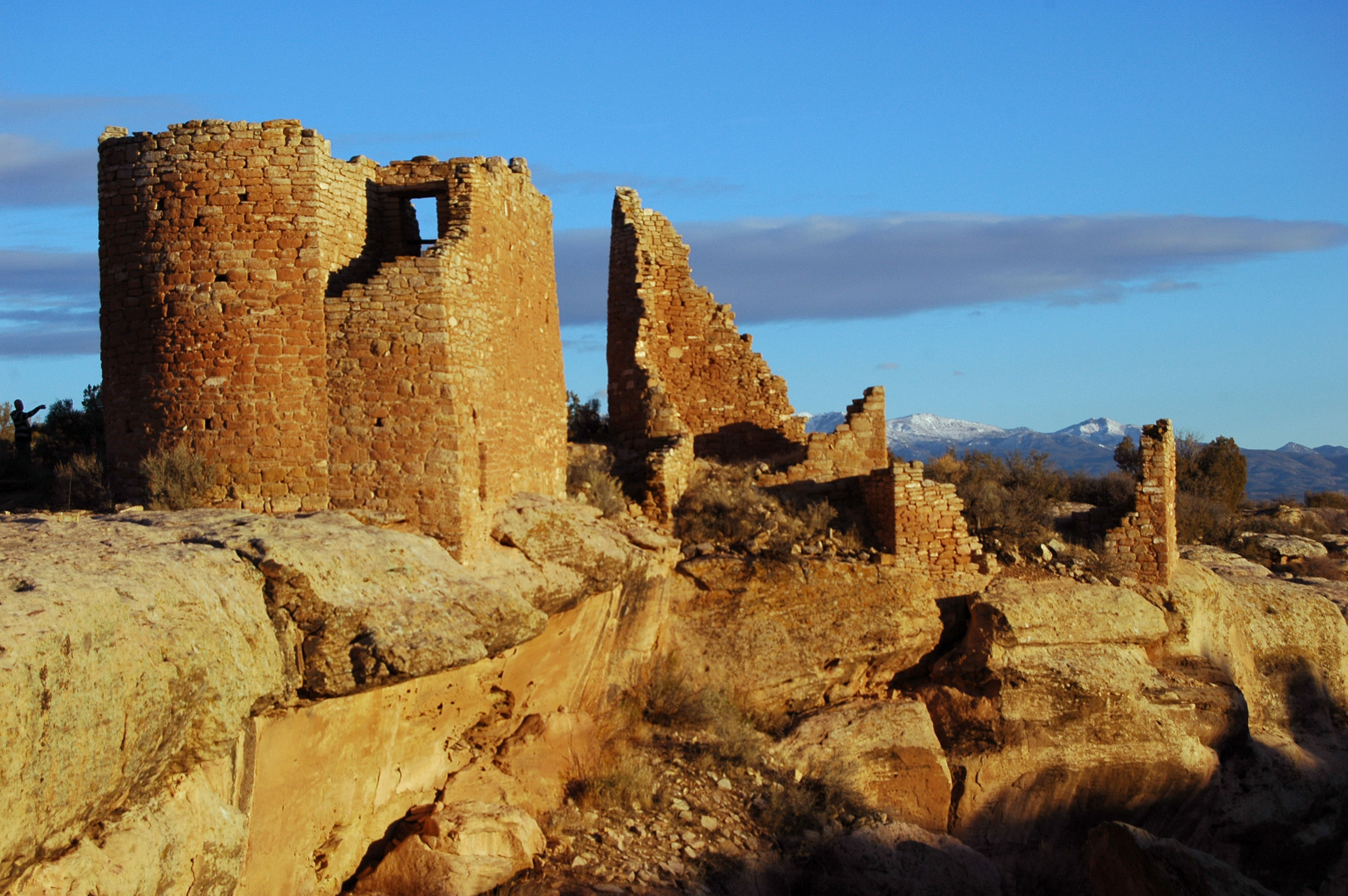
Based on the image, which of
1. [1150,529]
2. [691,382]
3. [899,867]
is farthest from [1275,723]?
[691,382]

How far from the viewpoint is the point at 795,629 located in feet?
47.4

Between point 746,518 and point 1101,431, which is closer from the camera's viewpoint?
point 746,518

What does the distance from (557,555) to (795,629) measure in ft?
10.8

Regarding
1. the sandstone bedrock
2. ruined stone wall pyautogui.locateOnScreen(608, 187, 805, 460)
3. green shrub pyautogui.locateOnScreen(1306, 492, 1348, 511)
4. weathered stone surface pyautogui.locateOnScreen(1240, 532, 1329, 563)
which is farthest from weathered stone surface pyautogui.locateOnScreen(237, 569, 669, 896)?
green shrub pyautogui.locateOnScreen(1306, 492, 1348, 511)

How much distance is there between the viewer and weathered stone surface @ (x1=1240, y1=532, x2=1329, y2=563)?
2056cm

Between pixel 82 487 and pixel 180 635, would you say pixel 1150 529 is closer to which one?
pixel 180 635

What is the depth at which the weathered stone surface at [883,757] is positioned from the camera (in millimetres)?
13844

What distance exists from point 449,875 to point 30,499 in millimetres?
6179

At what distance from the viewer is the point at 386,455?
1171 centimetres

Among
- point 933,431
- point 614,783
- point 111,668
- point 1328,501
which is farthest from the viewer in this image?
point 933,431

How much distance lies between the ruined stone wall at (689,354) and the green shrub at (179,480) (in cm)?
742

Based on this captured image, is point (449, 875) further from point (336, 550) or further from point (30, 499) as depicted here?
point (30, 499)

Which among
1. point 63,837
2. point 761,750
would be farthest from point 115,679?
point 761,750

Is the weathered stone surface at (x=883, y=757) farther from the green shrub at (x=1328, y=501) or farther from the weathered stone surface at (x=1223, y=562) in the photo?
the green shrub at (x=1328, y=501)
